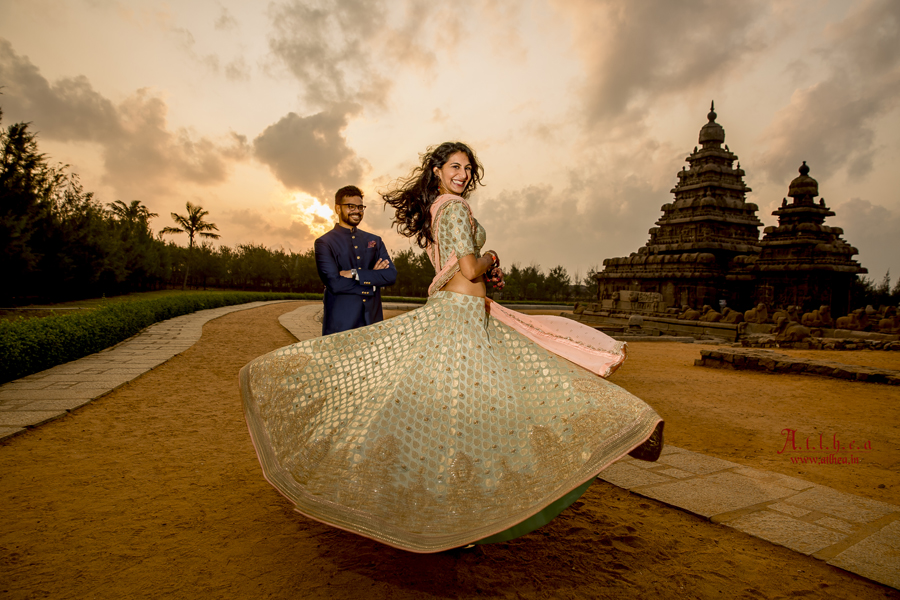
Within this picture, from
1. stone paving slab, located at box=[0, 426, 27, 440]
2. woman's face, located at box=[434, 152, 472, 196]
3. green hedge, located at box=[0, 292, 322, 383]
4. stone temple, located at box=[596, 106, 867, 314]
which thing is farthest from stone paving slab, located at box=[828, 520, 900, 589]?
stone temple, located at box=[596, 106, 867, 314]

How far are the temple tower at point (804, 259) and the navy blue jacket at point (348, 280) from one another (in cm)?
2036

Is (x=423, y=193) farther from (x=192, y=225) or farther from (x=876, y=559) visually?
(x=192, y=225)

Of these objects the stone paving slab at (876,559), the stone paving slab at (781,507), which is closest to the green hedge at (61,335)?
the stone paving slab at (781,507)

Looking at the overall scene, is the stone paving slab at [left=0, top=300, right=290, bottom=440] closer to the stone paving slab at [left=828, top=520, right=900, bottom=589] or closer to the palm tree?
the stone paving slab at [left=828, top=520, right=900, bottom=589]

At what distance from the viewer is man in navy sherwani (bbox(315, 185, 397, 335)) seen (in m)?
3.89

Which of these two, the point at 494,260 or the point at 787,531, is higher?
the point at 494,260

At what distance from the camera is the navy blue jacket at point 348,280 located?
3.89m

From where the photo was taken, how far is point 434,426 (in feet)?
6.98

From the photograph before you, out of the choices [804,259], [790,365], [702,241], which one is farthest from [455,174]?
[702,241]

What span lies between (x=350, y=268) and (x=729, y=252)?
927 inches

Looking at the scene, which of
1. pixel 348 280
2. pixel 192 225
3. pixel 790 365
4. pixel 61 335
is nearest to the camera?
pixel 348 280

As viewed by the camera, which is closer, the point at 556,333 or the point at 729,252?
the point at 556,333

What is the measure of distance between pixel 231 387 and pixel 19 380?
2.58 metres

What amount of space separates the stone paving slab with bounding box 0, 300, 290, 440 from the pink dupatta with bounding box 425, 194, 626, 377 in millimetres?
4251
